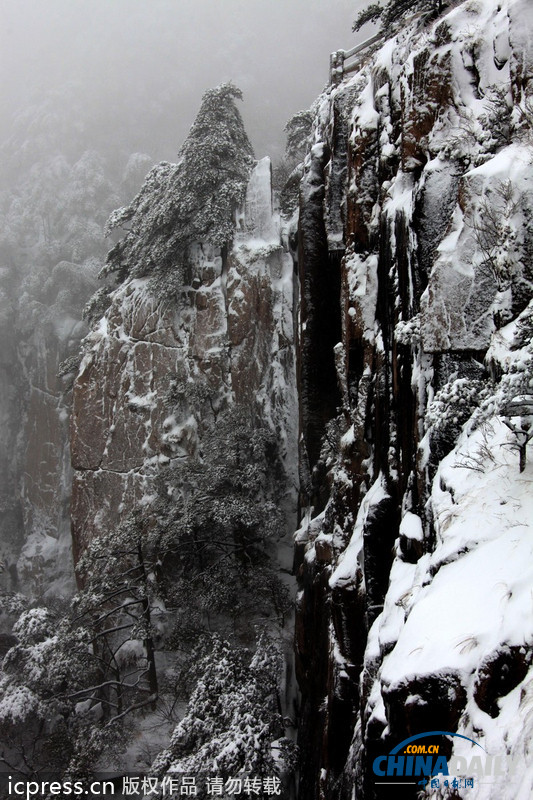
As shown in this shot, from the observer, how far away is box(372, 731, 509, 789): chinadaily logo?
3.02 meters

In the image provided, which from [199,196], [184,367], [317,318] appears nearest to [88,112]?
[199,196]

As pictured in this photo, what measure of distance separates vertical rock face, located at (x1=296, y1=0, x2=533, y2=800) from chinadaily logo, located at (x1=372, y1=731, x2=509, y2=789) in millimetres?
60

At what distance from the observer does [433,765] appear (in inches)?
141

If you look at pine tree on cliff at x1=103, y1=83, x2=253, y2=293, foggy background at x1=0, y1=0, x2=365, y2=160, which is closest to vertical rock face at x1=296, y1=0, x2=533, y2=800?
pine tree on cliff at x1=103, y1=83, x2=253, y2=293

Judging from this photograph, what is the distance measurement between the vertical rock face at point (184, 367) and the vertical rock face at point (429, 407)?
570cm

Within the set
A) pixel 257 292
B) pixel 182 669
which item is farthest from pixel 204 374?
pixel 182 669

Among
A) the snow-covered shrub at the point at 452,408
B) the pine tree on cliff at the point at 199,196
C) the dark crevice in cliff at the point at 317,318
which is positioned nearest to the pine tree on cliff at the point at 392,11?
the dark crevice in cliff at the point at 317,318

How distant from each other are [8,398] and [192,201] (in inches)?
560

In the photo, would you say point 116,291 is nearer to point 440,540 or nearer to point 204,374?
point 204,374

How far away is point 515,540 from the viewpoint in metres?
3.75

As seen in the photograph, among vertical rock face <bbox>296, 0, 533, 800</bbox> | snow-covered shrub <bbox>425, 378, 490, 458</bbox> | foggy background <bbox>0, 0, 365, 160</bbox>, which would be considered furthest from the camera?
foggy background <bbox>0, 0, 365, 160</bbox>

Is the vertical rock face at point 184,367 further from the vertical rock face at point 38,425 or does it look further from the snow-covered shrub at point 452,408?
the snow-covered shrub at point 452,408

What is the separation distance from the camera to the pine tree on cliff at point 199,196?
678 inches

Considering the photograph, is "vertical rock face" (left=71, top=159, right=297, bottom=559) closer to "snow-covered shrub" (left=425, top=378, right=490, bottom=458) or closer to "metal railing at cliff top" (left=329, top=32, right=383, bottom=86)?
"metal railing at cliff top" (left=329, top=32, right=383, bottom=86)
